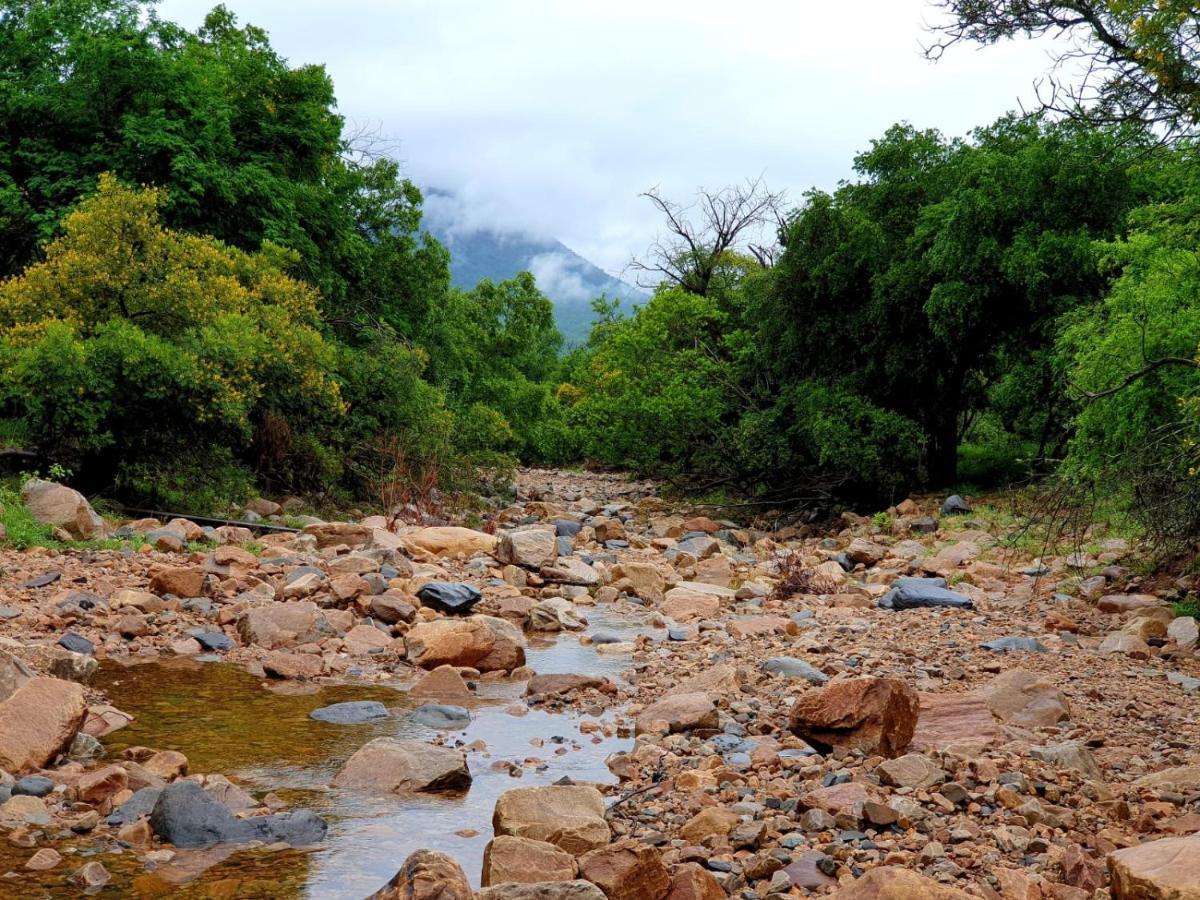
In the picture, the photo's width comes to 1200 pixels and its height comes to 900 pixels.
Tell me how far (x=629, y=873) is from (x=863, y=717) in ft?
7.11

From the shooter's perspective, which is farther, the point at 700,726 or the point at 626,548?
the point at 626,548

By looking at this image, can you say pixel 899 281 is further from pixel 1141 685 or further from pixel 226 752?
pixel 226 752

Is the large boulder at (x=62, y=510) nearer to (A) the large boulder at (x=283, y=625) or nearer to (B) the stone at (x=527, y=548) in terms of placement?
(A) the large boulder at (x=283, y=625)

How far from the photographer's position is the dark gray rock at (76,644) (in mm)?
8219

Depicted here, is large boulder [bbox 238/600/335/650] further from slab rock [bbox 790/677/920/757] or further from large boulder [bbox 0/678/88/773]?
slab rock [bbox 790/677/920/757]

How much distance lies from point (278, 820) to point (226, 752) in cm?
144

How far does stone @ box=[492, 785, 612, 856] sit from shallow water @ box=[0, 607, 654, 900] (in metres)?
0.22

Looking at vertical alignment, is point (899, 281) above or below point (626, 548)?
above

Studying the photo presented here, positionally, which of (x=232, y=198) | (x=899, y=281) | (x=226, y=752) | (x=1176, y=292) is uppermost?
(x=232, y=198)

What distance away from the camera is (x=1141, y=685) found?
7.63 m

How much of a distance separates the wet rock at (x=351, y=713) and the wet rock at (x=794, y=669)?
302 cm

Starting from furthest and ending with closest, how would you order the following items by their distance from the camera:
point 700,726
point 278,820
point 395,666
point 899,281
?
point 899,281
point 395,666
point 700,726
point 278,820

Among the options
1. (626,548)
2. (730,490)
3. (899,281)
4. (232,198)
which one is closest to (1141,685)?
(626,548)

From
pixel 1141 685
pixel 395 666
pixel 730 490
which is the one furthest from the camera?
pixel 730 490
